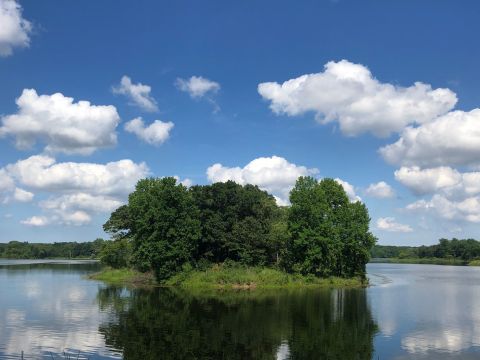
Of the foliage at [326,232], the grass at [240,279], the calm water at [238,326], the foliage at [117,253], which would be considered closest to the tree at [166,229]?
the grass at [240,279]

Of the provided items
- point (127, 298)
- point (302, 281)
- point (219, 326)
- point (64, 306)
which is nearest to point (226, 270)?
point (302, 281)

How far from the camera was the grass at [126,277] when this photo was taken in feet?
280

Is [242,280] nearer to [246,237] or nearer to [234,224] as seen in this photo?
[246,237]

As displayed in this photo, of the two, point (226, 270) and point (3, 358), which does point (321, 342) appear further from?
point (226, 270)

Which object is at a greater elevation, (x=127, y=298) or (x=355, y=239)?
(x=355, y=239)

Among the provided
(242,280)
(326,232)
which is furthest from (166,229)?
(326,232)

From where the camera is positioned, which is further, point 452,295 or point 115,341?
point 452,295

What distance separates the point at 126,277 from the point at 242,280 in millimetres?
27231

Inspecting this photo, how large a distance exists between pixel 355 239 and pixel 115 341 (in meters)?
61.7

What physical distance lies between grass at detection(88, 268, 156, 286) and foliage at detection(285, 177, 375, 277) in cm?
2618

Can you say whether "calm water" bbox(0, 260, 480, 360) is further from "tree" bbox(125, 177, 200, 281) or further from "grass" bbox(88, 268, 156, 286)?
"grass" bbox(88, 268, 156, 286)

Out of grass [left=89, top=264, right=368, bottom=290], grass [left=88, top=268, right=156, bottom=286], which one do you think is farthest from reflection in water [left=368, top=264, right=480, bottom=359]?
grass [left=88, top=268, right=156, bottom=286]

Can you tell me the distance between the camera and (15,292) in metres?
66.3

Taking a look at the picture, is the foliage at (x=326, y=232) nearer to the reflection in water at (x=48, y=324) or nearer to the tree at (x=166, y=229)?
the tree at (x=166, y=229)
